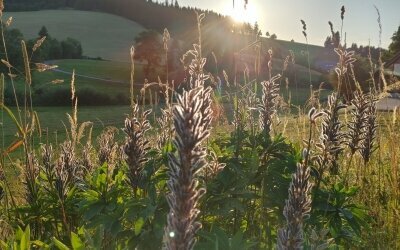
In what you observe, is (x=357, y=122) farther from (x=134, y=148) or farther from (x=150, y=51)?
(x=150, y=51)

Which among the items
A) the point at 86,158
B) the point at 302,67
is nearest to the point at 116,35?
the point at 302,67

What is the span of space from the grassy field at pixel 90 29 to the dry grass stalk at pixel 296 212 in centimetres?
11395

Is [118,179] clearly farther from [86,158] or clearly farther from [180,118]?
[180,118]

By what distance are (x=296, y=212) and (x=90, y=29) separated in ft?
439

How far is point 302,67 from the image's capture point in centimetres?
11850

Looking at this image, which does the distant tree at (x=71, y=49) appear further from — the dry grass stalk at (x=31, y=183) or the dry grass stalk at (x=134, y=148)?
the dry grass stalk at (x=134, y=148)

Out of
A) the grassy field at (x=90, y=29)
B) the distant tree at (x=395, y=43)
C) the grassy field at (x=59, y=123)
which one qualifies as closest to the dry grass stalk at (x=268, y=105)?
the grassy field at (x=59, y=123)

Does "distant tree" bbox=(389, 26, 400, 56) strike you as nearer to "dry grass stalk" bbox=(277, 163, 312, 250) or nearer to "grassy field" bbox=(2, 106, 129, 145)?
"grassy field" bbox=(2, 106, 129, 145)

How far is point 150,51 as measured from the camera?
84375 millimetres

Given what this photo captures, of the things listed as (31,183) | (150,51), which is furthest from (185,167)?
(150,51)

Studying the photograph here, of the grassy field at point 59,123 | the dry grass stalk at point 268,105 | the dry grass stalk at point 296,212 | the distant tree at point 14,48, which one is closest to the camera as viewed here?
the dry grass stalk at point 296,212

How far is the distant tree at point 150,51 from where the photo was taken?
83.4 m

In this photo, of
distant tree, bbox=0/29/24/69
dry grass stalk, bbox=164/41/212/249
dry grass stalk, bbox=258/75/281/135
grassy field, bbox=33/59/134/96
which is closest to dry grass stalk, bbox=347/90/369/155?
dry grass stalk, bbox=258/75/281/135

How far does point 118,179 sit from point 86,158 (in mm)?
1471
